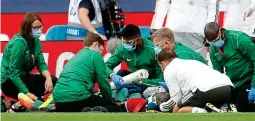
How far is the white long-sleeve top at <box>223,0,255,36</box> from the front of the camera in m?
13.7

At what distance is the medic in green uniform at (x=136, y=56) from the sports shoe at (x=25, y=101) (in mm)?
1094

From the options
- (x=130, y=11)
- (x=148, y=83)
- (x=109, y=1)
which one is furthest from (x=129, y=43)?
(x=130, y=11)

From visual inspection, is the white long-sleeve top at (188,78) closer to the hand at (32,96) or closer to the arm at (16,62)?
the hand at (32,96)

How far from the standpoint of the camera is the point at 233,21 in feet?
45.1

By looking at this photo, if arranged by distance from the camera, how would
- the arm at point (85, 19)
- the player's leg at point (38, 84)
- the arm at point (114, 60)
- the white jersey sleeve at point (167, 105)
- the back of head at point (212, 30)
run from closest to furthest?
the white jersey sleeve at point (167, 105), the back of head at point (212, 30), the arm at point (114, 60), the player's leg at point (38, 84), the arm at point (85, 19)

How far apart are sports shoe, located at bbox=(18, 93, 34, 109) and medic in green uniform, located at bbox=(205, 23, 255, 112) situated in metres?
2.35

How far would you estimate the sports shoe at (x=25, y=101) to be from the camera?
43.9ft

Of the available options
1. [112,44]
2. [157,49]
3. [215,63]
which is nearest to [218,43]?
[215,63]

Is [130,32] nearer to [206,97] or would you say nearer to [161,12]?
[161,12]

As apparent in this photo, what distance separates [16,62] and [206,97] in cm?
277

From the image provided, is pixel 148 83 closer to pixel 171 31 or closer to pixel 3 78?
pixel 171 31

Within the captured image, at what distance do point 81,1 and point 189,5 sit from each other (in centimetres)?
159

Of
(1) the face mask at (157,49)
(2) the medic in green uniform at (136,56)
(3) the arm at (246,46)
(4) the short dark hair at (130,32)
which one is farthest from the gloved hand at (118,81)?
(3) the arm at (246,46)

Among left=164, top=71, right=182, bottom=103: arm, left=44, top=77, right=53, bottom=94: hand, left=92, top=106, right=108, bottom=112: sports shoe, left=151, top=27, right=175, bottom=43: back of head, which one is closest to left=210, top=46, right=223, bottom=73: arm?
left=151, top=27, right=175, bottom=43: back of head
